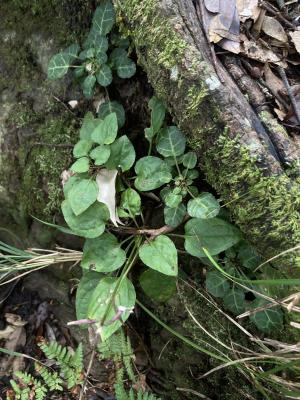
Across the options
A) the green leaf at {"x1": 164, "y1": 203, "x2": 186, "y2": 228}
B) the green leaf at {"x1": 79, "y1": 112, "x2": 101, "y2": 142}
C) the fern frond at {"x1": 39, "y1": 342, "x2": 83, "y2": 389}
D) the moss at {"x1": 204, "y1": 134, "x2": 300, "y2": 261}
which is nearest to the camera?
the moss at {"x1": 204, "y1": 134, "x2": 300, "y2": 261}

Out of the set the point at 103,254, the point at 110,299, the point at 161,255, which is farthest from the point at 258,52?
the point at 110,299

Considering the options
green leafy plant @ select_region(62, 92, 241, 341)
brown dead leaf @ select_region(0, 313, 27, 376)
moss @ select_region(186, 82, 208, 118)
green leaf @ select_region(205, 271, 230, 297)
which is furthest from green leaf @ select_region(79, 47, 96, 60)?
brown dead leaf @ select_region(0, 313, 27, 376)

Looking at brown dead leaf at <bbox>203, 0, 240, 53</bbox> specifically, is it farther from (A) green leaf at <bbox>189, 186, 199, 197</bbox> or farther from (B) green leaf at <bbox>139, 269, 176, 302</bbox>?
(B) green leaf at <bbox>139, 269, 176, 302</bbox>

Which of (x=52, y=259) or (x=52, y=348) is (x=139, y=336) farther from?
(x=52, y=259)

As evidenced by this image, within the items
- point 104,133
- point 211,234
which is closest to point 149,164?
point 104,133

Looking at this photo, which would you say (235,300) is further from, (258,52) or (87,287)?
(258,52)

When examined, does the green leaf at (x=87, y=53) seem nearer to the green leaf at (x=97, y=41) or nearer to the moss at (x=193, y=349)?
the green leaf at (x=97, y=41)

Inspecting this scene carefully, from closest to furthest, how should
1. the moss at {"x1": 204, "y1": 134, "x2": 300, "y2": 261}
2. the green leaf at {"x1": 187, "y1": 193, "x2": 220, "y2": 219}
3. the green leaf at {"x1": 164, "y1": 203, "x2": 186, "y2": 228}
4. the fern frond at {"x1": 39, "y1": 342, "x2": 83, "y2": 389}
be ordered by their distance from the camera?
the moss at {"x1": 204, "y1": 134, "x2": 300, "y2": 261} → the green leaf at {"x1": 187, "y1": 193, "x2": 220, "y2": 219} → the green leaf at {"x1": 164, "y1": 203, "x2": 186, "y2": 228} → the fern frond at {"x1": 39, "y1": 342, "x2": 83, "y2": 389}
